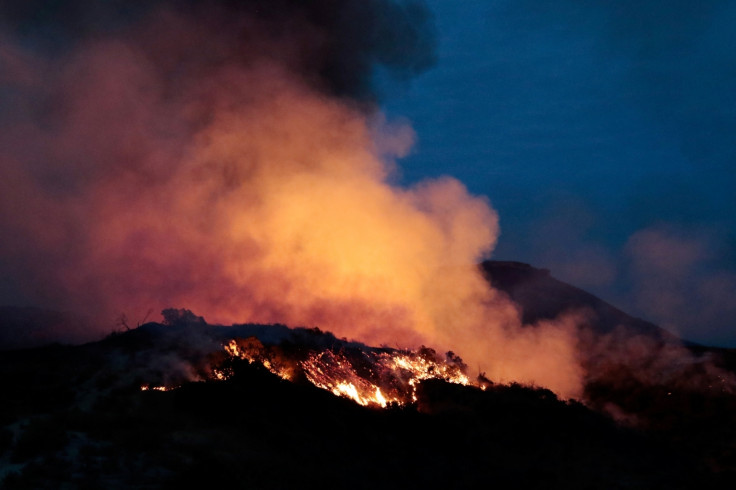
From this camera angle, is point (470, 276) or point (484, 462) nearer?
point (484, 462)

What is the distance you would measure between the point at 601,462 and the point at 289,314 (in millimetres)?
12405

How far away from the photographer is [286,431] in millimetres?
12594

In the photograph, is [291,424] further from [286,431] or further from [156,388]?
[156,388]

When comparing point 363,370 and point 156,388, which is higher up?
point 363,370

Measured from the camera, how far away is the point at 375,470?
12.2m

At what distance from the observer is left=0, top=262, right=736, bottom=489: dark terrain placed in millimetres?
9875

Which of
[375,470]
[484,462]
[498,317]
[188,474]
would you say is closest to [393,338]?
[498,317]

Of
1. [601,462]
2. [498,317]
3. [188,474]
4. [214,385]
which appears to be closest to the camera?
[188,474]

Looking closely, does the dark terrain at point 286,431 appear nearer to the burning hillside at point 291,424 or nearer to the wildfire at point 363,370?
the burning hillside at point 291,424

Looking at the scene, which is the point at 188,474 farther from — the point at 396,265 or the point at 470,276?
the point at 470,276

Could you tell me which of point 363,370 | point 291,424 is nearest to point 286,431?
point 291,424

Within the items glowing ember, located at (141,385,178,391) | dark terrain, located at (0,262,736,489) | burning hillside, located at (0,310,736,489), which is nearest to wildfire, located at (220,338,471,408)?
burning hillside, located at (0,310,736,489)

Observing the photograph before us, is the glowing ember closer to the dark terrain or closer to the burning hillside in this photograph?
the burning hillside

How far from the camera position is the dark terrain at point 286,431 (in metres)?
9.88
